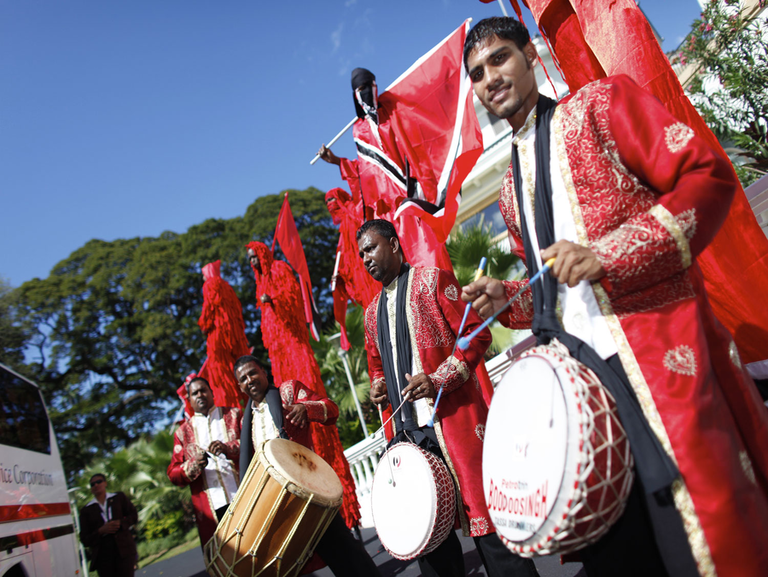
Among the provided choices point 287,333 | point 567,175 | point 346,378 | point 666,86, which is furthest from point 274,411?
point 346,378

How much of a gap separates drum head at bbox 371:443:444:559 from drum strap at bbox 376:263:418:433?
251mm

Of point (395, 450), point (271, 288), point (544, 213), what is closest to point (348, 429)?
point (271, 288)

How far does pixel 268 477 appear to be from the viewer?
288 cm

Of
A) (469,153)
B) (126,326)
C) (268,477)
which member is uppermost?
(126,326)

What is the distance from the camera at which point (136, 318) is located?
72.9ft

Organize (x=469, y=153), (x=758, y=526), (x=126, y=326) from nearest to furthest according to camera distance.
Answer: (x=758, y=526), (x=469, y=153), (x=126, y=326)

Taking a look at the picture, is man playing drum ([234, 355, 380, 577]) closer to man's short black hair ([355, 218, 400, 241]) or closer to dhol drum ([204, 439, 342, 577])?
dhol drum ([204, 439, 342, 577])

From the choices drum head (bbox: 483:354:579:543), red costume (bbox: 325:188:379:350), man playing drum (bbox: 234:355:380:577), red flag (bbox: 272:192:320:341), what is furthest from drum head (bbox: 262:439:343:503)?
red flag (bbox: 272:192:320:341)

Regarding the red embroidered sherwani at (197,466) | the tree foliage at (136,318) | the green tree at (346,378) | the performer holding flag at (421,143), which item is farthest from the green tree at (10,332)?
the performer holding flag at (421,143)

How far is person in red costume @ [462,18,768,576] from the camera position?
1220mm

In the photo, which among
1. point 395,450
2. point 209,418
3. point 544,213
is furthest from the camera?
point 209,418

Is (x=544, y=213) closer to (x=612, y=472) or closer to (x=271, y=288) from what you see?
(x=612, y=472)

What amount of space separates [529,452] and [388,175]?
4.10m

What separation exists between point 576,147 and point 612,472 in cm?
89
